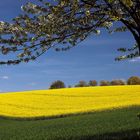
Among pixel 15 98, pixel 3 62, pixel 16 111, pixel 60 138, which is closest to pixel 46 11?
pixel 3 62

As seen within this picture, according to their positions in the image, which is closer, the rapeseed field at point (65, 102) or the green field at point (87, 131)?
the green field at point (87, 131)

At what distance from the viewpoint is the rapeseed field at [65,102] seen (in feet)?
146

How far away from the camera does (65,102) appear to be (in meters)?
53.2

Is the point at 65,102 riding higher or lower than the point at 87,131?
higher

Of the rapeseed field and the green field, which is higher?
the rapeseed field

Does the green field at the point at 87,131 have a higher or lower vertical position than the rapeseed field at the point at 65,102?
lower

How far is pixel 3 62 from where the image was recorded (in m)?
15.2

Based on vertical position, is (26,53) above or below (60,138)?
above

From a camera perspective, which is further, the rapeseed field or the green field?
the rapeseed field

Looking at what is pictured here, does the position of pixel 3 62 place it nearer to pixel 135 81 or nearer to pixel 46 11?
pixel 46 11

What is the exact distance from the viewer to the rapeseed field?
44.5 meters

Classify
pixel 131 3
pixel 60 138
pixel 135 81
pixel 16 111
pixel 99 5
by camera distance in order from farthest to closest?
pixel 135 81
pixel 16 111
pixel 60 138
pixel 99 5
pixel 131 3

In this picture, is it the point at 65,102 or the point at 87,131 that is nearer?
the point at 87,131

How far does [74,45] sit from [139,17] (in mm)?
2713
